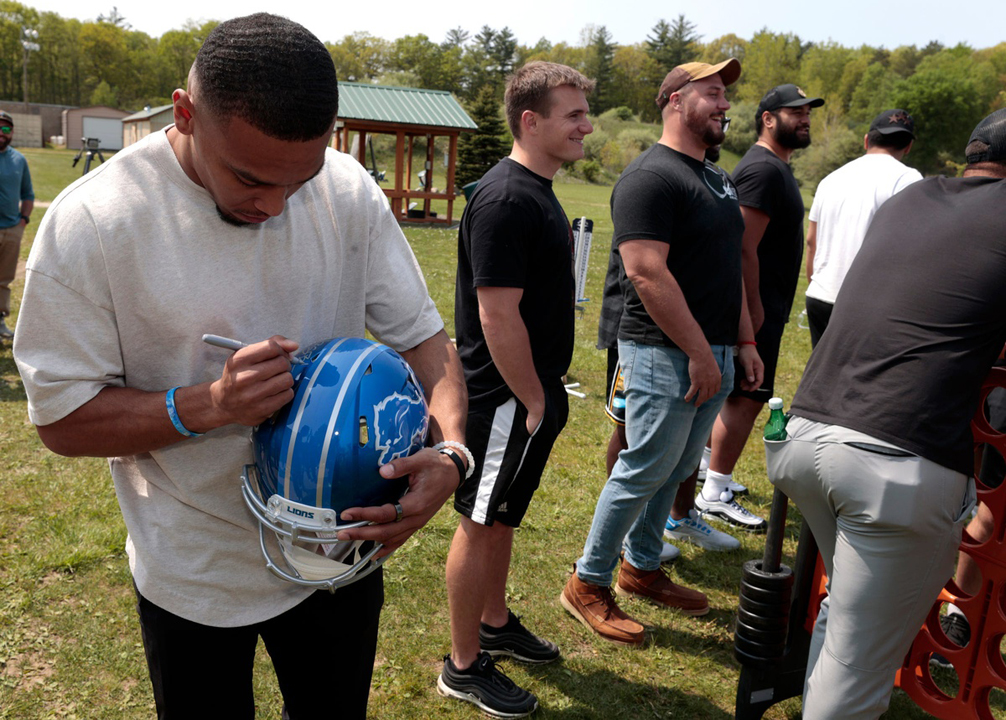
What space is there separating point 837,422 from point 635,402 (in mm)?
1273

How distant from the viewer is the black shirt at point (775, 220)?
4875 millimetres

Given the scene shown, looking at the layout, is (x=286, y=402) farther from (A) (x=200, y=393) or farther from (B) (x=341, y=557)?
(B) (x=341, y=557)

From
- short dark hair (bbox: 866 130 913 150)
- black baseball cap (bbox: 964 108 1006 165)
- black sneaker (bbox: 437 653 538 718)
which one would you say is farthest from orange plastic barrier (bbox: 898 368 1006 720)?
short dark hair (bbox: 866 130 913 150)

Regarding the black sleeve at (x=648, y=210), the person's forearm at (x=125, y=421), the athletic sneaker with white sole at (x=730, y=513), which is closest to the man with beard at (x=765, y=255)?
the athletic sneaker with white sole at (x=730, y=513)

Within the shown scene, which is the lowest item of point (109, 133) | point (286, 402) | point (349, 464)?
point (109, 133)

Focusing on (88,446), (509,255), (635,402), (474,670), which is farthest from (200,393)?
(635,402)

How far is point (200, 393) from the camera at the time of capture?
5.46 feet

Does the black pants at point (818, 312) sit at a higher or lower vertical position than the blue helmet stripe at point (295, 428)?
lower

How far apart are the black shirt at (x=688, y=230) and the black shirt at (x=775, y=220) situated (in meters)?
1.04

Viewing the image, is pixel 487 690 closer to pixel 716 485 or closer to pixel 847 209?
pixel 716 485

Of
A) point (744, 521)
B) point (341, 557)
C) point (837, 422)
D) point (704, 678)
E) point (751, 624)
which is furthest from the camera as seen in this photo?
point (744, 521)

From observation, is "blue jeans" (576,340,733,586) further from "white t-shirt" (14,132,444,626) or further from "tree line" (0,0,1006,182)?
"tree line" (0,0,1006,182)

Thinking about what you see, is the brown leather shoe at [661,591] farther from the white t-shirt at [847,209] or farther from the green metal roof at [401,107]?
the green metal roof at [401,107]

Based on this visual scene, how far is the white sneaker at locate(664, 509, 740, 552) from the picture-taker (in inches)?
197
